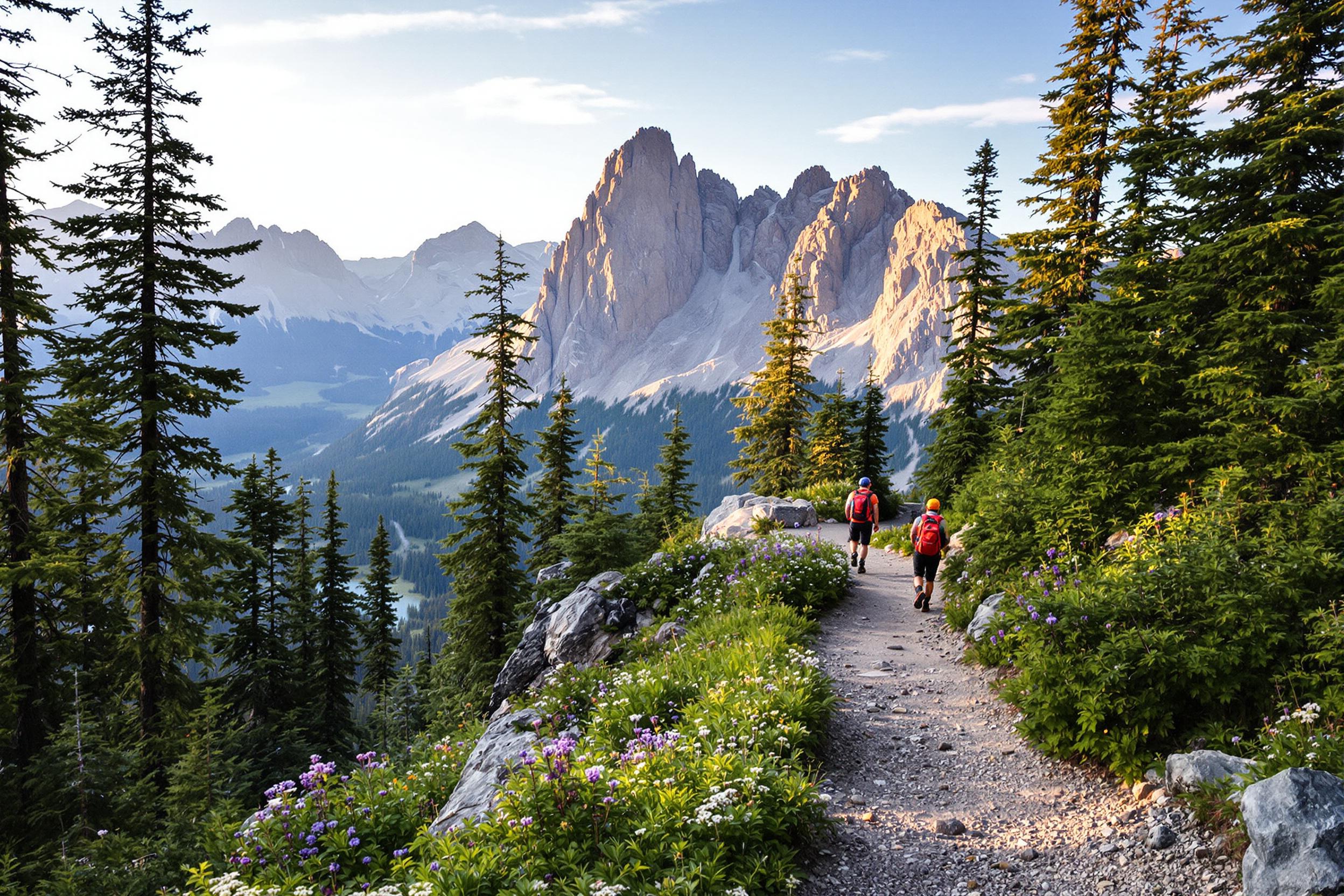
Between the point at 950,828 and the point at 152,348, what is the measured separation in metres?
17.3

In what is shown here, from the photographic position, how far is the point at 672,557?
1489cm

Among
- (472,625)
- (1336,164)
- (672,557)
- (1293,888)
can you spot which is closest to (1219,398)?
(1336,164)

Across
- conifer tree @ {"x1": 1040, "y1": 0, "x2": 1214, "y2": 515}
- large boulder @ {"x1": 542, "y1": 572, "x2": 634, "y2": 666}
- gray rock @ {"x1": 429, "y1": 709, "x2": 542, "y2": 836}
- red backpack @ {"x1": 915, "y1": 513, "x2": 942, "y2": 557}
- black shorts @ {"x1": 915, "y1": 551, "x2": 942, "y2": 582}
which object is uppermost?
conifer tree @ {"x1": 1040, "y1": 0, "x2": 1214, "y2": 515}

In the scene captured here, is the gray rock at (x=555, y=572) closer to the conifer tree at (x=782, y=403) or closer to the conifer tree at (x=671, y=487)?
the conifer tree at (x=671, y=487)

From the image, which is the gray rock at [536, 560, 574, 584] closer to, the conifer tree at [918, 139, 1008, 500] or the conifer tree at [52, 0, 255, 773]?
the conifer tree at [52, 0, 255, 773]

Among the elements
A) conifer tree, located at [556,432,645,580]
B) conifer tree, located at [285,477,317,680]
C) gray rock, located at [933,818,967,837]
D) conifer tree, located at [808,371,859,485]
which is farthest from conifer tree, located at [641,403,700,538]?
gray rock, located at [933,818,967,837]

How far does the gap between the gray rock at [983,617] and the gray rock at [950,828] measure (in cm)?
384

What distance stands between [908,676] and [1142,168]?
12.9 m

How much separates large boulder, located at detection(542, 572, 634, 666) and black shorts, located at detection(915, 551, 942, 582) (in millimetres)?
6014

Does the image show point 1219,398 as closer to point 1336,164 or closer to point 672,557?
point 1336,164

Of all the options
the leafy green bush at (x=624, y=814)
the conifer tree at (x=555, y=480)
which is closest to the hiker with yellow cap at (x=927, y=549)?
the leafy green bush at (x=624, y=814)

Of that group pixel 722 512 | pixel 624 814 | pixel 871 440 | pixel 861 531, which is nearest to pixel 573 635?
pixel 861 531

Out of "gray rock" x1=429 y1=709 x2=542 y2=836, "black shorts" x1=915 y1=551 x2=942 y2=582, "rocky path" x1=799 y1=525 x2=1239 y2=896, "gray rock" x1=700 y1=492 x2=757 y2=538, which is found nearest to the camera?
"rocky path" x1=799 y1=525 x2=1239 y2=896

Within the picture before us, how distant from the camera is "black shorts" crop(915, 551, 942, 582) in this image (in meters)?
12.2
